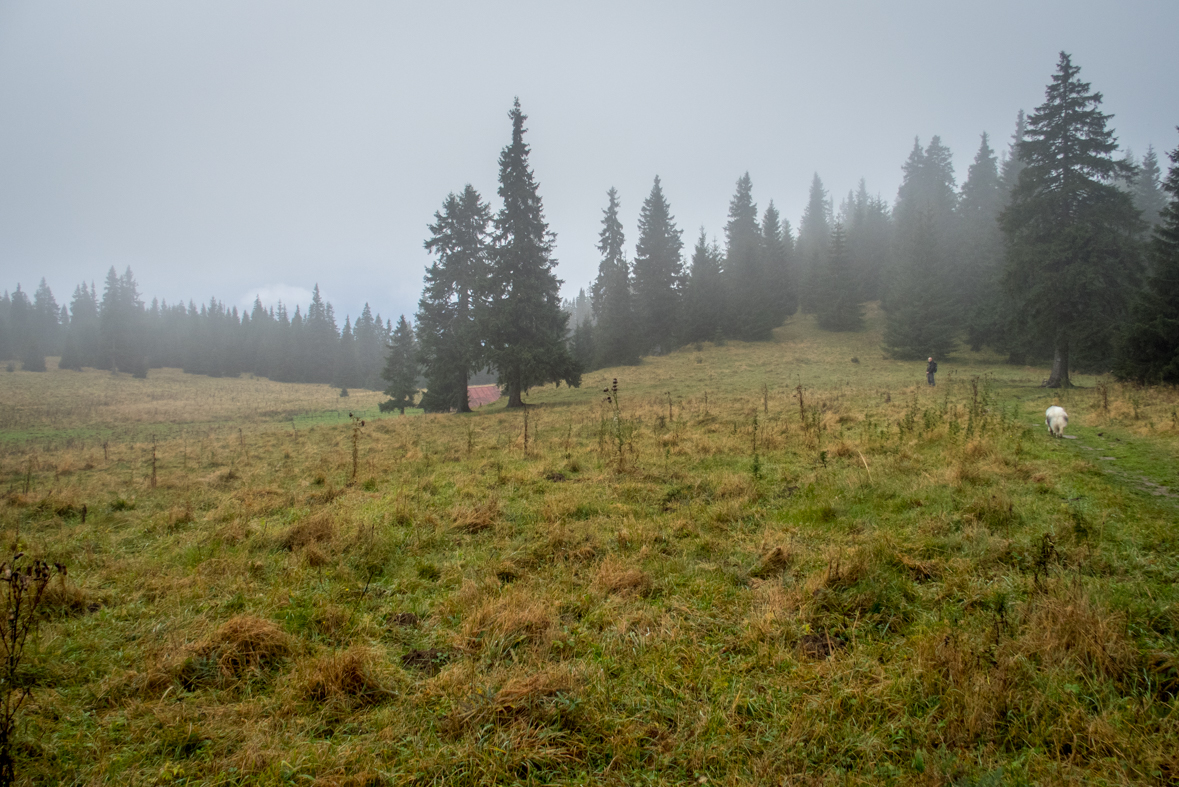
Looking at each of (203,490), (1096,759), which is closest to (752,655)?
(1096,759)

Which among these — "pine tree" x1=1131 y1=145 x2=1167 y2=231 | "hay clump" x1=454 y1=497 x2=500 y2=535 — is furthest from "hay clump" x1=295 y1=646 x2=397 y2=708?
"pine tree" x1=1131 y1=145 x2=1167 y2=231

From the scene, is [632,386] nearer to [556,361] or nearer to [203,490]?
[556,361]

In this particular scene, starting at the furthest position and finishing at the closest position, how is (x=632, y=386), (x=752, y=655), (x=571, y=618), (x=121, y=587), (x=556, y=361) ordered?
(x=632, y=386), (x=556, y=361), (x=121, y=587), (x=571, y=618), (x=752, y=655)

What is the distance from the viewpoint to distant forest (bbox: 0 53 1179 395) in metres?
19.9

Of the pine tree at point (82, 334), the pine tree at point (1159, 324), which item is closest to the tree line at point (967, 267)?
the pine tree at point (1159, 324)

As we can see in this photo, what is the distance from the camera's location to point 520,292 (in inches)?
966

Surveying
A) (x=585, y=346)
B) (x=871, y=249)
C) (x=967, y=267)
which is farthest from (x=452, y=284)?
(x=871, y=249)

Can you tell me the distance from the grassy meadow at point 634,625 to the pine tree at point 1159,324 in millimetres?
11120

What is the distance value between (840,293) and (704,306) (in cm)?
1392

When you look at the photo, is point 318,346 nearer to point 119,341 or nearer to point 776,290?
point 119,341

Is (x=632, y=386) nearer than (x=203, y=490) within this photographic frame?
No

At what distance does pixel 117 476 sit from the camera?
39.0ft

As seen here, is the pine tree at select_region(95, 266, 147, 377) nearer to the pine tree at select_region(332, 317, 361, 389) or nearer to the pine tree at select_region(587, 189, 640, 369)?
the pine tree at select_region(332, 317, 361, 389)

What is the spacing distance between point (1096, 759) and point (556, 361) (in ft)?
74.9
